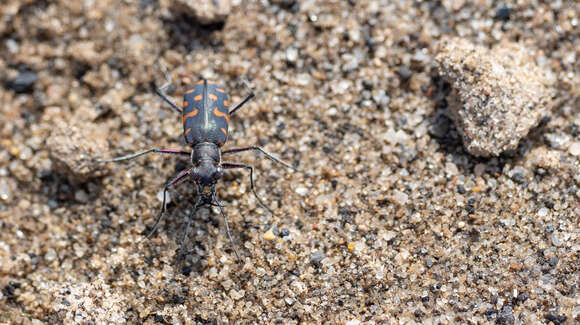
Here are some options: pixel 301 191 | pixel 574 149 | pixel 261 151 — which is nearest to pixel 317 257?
pixel 301 191

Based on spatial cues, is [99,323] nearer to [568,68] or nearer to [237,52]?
[237,52]

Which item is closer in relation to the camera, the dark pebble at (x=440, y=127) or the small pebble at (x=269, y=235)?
the small pebble at (x=269, y=235)

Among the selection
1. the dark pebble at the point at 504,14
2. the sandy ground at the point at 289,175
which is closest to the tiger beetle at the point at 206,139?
the sandy ground at the point at 289,175

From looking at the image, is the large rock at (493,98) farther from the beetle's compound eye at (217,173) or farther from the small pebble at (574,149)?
the beetle's compound eye at (217,173)

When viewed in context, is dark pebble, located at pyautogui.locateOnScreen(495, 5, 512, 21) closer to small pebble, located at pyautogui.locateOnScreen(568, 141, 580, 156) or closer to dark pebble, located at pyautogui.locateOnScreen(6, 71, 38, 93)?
small pebble, located at pyautogui.locateOnScreen(568, 141, 580, 156)

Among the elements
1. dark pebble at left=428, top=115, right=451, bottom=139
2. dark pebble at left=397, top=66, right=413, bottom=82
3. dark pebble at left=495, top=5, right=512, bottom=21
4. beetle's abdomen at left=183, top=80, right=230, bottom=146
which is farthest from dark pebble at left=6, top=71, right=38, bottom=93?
dark pebble at left=495, top=5, right=512, bottom=21

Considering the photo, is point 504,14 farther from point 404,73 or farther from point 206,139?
point 206,139

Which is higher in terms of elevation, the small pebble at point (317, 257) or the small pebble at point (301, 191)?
→ the small pebble at point (301, 191)
